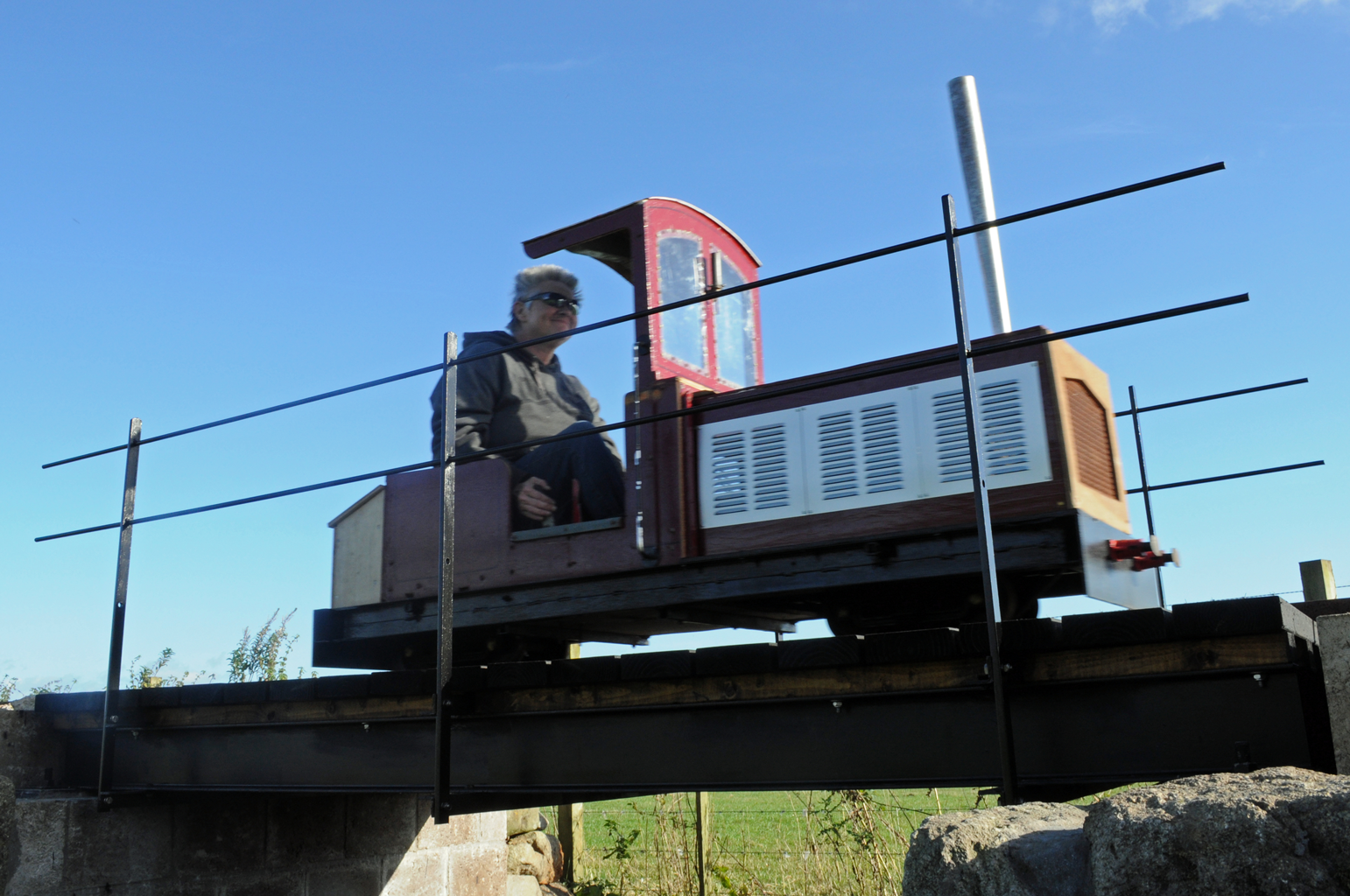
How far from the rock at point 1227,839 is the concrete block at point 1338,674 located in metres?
0.82

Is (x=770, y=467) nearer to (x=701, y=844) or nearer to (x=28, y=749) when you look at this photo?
(x=28, y=749)

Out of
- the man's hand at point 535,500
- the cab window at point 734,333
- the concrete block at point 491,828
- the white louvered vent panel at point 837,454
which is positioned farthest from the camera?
the concrete block at point 491,828

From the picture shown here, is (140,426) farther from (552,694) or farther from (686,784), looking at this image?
(686,784)

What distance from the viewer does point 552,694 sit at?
12.8 feet

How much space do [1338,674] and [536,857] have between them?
22.6 feet

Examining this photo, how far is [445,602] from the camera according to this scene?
151 inches

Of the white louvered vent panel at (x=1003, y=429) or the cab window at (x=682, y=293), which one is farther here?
the cab window at (x=682, y=293)

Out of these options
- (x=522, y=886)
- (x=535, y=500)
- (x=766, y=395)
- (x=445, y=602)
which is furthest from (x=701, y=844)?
(x=766, y=395)

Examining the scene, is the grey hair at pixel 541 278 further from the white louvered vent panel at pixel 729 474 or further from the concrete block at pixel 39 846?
the concrete block at pixel 39 846

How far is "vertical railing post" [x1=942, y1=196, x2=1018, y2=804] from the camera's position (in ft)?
9.17

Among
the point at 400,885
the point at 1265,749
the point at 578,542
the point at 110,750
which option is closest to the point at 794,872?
the point at 400,885

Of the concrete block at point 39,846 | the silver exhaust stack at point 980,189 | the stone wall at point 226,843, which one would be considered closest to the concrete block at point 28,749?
the stone wall at point 226,843

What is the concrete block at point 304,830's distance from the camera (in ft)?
18.2

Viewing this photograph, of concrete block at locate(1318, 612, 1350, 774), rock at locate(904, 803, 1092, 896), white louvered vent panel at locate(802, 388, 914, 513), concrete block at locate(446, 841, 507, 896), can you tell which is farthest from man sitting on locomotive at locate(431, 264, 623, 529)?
rock at locate(904, 803, 1092, 896)
